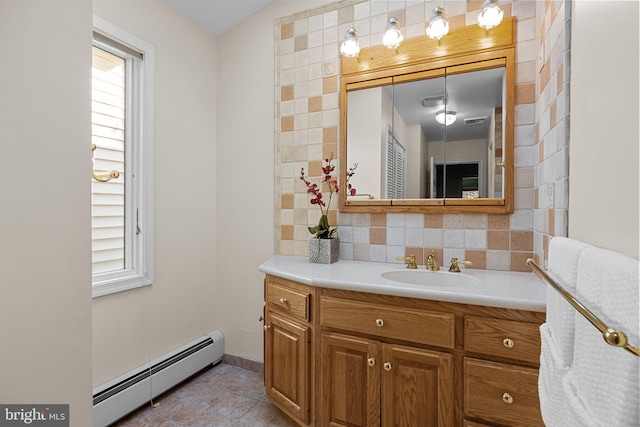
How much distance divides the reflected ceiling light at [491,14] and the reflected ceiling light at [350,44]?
671 mm

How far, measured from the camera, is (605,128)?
786mm

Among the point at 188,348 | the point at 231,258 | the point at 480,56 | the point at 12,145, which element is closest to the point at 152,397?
the point at 188,348

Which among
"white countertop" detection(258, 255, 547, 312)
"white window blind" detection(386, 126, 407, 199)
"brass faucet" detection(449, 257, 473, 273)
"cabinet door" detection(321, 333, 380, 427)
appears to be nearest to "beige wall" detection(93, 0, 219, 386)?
"white countertop" detection(258, 255, 547, 312)

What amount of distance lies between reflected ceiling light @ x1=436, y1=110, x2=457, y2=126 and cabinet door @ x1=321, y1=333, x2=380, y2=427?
1235mm

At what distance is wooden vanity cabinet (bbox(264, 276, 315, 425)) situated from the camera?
1.58 m

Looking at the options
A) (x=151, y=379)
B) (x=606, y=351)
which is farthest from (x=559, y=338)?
(x=151, y=379)

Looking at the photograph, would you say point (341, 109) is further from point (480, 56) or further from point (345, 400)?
point (345, 400)

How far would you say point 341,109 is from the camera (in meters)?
2.10

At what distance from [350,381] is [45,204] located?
1.34 metres

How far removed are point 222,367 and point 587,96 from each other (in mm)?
2627

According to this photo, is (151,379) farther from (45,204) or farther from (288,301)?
(45,204)

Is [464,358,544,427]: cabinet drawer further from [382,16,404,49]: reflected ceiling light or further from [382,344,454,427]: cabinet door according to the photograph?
[382,16,404,49]: reflected ceiling light

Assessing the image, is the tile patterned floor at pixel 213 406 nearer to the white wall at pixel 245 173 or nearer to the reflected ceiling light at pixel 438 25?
the white wall at pixel 245 173

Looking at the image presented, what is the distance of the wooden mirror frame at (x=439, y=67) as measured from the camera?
1.68 m
